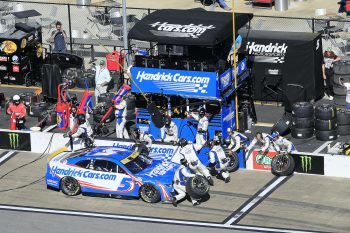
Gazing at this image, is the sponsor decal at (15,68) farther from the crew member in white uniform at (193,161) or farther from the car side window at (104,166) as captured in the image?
the crew member in white uniform at (193,161)

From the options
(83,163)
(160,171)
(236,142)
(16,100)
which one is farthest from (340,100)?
(83,163)

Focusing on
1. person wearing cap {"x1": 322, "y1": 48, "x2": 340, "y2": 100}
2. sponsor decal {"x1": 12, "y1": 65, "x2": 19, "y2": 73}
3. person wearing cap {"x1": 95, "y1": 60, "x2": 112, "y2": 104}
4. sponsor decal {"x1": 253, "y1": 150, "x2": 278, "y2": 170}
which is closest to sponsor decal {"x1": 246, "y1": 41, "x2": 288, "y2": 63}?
person wearing cap {"x1": 322, "y1": 48, "x2": 340, "y2": 100}

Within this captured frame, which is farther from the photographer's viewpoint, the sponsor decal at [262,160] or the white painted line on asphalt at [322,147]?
the white painted line on asphalt at [322,147]

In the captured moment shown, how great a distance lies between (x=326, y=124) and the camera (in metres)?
37.3

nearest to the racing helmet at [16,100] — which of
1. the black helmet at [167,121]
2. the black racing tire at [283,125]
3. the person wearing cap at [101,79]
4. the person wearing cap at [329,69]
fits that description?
the person wearing cap at [101,79]

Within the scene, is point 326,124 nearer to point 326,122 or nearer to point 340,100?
point 326,122

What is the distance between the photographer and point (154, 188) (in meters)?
32.5

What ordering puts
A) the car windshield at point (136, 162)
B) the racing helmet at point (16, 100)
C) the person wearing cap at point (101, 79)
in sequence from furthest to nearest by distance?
the person wearing cap at point (101, 79), the racing helmet at point (16, 100), the car windshield at point (136, 162)

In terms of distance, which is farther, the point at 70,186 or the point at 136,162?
the point at 70,186

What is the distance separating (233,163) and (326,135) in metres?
3.90

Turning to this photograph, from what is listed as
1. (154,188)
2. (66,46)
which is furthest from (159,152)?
(66,46)

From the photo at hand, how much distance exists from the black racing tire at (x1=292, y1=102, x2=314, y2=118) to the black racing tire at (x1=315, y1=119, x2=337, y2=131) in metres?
0.34

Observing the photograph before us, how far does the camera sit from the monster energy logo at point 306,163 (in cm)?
3434

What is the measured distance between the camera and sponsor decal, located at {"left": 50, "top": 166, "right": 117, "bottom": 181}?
33031mm
